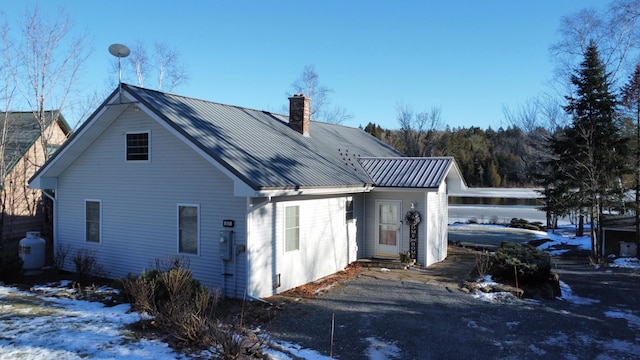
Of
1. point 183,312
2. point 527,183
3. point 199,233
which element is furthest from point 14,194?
point 527,183

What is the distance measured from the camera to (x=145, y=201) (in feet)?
38.8

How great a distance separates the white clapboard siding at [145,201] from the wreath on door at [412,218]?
601cm

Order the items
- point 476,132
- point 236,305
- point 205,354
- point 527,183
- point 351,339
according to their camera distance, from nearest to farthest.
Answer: point 205,354
point 351,339
point 236,305
point 527,183
point 476,132

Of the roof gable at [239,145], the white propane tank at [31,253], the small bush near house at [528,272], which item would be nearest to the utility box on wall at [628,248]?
the small bush near house at [528,272]

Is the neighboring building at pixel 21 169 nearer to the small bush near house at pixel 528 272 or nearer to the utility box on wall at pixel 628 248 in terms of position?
the small bush near house at pixel 528 272

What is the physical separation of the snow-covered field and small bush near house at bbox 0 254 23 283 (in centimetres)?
266

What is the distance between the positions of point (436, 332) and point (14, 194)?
19443 millimetres

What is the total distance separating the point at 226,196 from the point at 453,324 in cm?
550

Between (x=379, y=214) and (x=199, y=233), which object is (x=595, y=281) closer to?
(x=379, y=214)

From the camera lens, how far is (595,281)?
13.3m

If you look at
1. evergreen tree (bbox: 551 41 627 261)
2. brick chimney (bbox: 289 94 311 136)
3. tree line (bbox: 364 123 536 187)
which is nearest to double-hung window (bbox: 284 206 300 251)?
brick chimney (bbox: 289 94 311 136)

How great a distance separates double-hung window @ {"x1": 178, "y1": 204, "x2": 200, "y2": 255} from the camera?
1100 cm

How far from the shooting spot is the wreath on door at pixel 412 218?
14.0 meters

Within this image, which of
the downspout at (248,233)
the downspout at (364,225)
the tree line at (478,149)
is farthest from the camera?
the tree line at (478,149)
